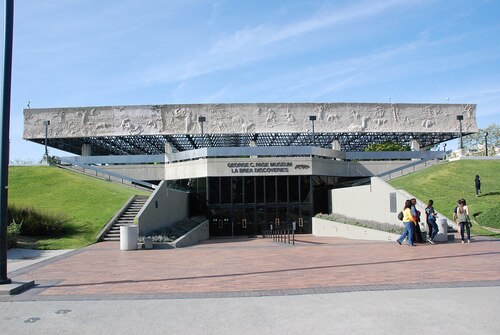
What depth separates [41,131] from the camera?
49.5m

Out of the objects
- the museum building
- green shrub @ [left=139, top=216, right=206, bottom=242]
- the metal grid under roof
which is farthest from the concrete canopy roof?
green shrub @ [left=139, top=216, right=206, bottom=242]

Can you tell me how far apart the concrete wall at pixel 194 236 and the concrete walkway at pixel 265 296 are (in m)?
6.01

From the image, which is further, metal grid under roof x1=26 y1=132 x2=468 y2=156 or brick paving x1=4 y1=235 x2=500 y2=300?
metal grid under roof x1=26 y1=132 x2=468 y2=156

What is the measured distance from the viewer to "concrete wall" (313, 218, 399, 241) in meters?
20.0

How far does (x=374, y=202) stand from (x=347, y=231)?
2.22m

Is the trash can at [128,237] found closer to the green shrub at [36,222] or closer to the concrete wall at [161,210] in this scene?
the concrete wall at [161,210]

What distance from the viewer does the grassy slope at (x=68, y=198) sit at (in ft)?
64.4

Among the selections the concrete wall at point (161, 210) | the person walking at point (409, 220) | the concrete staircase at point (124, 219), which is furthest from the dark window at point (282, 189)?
the person walking at point (409, 220)

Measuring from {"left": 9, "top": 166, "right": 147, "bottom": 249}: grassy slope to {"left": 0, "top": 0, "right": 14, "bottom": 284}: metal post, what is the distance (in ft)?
28.6

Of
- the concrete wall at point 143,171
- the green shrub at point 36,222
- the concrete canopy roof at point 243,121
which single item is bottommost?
the green shrub at point 36,222

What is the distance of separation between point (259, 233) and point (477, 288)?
2361cm

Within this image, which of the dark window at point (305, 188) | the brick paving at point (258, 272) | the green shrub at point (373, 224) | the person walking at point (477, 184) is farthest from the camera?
the dark window at point (305, 188)

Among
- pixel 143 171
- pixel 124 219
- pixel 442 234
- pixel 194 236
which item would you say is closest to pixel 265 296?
pixel 442 234

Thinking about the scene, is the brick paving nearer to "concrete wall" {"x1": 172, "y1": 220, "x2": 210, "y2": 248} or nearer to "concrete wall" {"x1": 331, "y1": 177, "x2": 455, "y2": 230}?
"concrete wall" {"x1": 172, "y1": 220, "x2": 210, "y2": 248}
